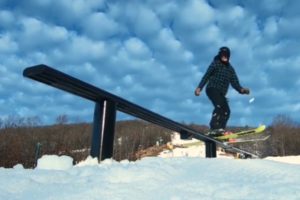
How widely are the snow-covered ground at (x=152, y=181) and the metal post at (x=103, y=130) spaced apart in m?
0.45

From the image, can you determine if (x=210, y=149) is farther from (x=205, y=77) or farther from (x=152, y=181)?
(x=152, y=181)

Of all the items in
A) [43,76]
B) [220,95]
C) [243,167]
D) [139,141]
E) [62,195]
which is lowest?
[62,195]

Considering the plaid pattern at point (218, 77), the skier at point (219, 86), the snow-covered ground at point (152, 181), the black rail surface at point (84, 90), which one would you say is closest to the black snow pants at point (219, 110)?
the skier at point (219, 86)

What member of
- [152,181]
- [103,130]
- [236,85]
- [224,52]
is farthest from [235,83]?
[152,181]

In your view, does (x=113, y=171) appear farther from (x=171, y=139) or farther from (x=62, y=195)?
(x=171, y=139)

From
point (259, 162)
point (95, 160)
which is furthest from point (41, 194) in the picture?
point (259, 162)

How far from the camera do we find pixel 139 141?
59.0 m

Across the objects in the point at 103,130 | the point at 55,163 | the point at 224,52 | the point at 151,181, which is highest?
the point at 224,52

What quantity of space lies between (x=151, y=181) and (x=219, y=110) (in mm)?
5277

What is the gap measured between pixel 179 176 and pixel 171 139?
6190cm

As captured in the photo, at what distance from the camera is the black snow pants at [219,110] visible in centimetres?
812

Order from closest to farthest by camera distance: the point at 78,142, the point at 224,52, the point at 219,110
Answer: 1. the point at 219,110
2. the point at 224,52
3. the point at 78,142

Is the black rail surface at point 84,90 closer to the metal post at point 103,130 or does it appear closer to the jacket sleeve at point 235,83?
the metal post at point 103,130

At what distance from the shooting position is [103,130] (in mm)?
4242
